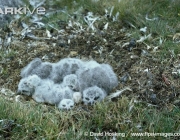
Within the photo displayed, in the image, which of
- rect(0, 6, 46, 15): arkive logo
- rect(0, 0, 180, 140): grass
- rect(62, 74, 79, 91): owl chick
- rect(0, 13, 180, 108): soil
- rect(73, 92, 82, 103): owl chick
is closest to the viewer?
rect(0, 0, 180, 140): grass

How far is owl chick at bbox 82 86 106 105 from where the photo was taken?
407 centimetres

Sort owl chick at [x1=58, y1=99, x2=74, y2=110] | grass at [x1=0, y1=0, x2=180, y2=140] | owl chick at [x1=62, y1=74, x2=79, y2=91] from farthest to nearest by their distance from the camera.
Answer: owl chick at [x1=62, y1=74, x2=79, y2=91], owl chick at [x1=58, y1=99, x2=74, y2=110], grass at [x1=0, y1=0, x2=180, y2=140]

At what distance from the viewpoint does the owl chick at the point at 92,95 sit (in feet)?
13.3

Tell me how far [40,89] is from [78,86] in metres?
0.44

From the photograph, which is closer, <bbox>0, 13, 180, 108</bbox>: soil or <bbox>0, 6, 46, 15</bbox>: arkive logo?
<bbox>0, 13, 180, 108</bbox>: soil

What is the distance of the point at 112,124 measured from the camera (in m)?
3.75

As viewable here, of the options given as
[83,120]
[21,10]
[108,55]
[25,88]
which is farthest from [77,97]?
[21,10]

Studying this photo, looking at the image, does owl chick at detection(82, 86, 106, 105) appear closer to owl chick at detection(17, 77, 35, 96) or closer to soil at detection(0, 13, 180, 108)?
soil at detection(0, 13, 180, 108)

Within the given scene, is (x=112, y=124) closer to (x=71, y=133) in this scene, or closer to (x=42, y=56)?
(x=71, y=133)

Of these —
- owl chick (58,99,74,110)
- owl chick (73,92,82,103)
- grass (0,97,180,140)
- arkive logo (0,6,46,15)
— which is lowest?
grass (0,97,180,140)

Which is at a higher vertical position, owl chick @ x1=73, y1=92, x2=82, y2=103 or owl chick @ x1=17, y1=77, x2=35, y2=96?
owl chick @ x1=17, y1=77, x2=35, y2=96

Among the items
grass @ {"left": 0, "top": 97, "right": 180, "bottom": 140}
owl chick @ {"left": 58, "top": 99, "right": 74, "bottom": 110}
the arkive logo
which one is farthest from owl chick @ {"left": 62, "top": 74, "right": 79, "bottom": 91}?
the arkive logo

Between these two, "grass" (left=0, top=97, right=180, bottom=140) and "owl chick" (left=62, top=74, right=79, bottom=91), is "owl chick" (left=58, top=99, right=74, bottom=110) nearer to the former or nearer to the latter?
"grass" (left=0, top=97, right=180, bottom=140)

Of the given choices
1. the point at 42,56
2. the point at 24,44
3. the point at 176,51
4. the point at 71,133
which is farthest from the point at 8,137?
the point at 176,51
